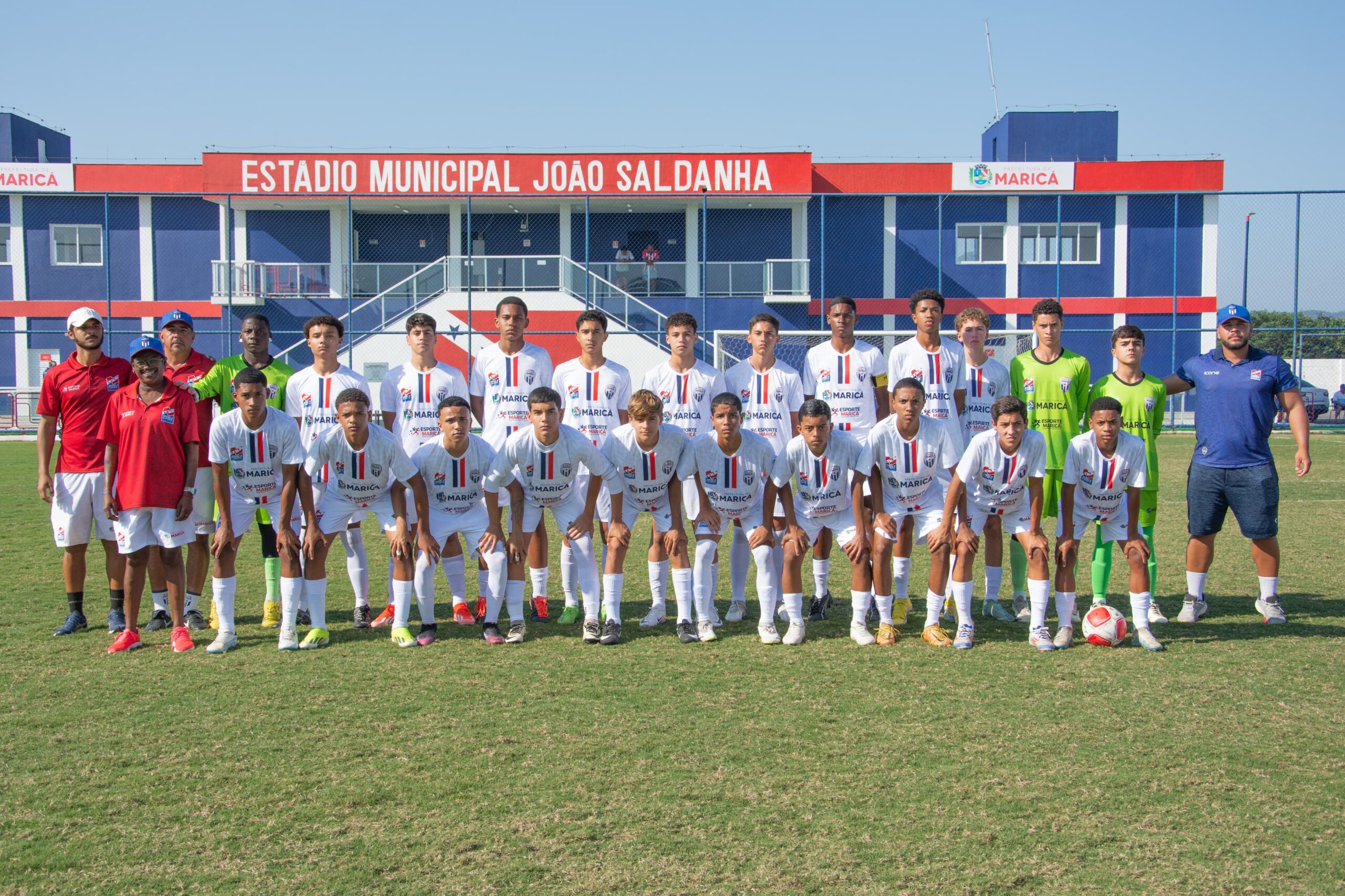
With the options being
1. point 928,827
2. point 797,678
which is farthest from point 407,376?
point 928,827

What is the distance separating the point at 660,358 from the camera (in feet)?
69.5

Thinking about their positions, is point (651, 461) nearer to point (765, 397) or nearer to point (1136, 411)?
point (765, 397)

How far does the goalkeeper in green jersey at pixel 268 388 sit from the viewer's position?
21.4ft

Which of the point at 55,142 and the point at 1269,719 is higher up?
the point at 55,142

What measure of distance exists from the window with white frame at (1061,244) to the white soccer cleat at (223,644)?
1017 inches

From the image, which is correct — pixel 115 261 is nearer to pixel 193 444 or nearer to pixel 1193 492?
pixel 193 444

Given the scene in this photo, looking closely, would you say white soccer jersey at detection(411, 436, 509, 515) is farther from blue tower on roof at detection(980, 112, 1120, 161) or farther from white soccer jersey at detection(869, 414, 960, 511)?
blue tower on roof at detection(980, 112, 1120, 161)

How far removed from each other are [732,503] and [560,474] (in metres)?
1.06

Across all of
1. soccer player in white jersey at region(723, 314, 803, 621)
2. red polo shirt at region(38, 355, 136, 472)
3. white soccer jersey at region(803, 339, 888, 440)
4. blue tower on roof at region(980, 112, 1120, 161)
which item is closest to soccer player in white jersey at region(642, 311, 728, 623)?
soccer player in white jersey at region(723, 314, 803, 621)

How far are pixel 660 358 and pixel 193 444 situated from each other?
1546cm

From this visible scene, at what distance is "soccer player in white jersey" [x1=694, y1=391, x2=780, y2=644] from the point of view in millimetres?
5984

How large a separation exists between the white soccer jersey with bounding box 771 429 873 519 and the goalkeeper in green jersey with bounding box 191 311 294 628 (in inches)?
128

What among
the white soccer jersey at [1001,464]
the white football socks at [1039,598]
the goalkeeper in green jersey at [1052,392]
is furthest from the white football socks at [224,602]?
the goalkeeper in green jersey at [1052,392]

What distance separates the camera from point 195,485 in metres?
6.23
